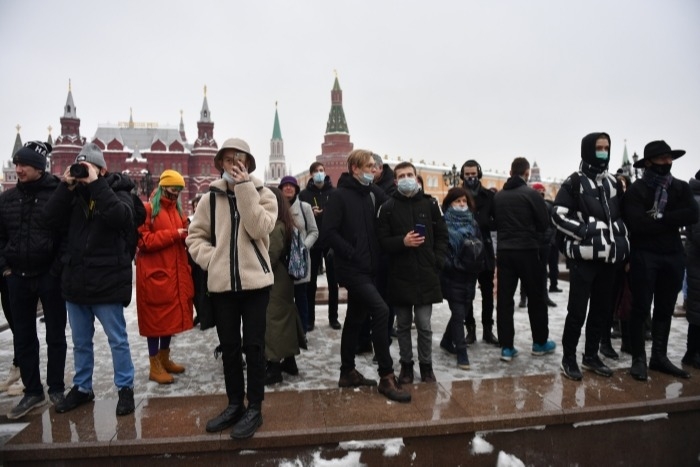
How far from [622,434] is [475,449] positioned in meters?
1.08

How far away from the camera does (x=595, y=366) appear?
12.6 ft

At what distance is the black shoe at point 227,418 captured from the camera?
109 inches

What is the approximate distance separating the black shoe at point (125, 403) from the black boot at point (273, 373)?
3.92 feet

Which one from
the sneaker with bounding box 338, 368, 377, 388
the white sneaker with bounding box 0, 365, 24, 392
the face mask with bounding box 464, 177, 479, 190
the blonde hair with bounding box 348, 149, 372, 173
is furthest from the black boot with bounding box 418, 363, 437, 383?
the white sneaker with bounding box 0, 365, 24, 392

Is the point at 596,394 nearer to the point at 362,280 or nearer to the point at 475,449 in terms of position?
the point at 475,449

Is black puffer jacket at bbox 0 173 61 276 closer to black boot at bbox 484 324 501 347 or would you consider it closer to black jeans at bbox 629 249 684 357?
black boot at bbox 484 324 501 347

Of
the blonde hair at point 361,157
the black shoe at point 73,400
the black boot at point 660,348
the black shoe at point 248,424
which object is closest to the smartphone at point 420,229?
the blonde hair at point 361,157

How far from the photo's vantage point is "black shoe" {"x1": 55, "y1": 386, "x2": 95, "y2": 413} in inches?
124

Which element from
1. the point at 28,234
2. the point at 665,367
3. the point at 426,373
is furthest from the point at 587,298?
the point at 28,234

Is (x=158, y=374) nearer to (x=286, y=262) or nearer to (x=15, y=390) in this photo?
(x=15, y=390)

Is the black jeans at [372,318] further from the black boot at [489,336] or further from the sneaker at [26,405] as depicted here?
the sneaker at [26,405]

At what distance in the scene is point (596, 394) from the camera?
3.31 m

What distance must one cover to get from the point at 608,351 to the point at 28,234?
5.58 metres

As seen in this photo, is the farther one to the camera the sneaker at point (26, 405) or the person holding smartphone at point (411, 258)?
the person holding smartphone at point (411, 258)
